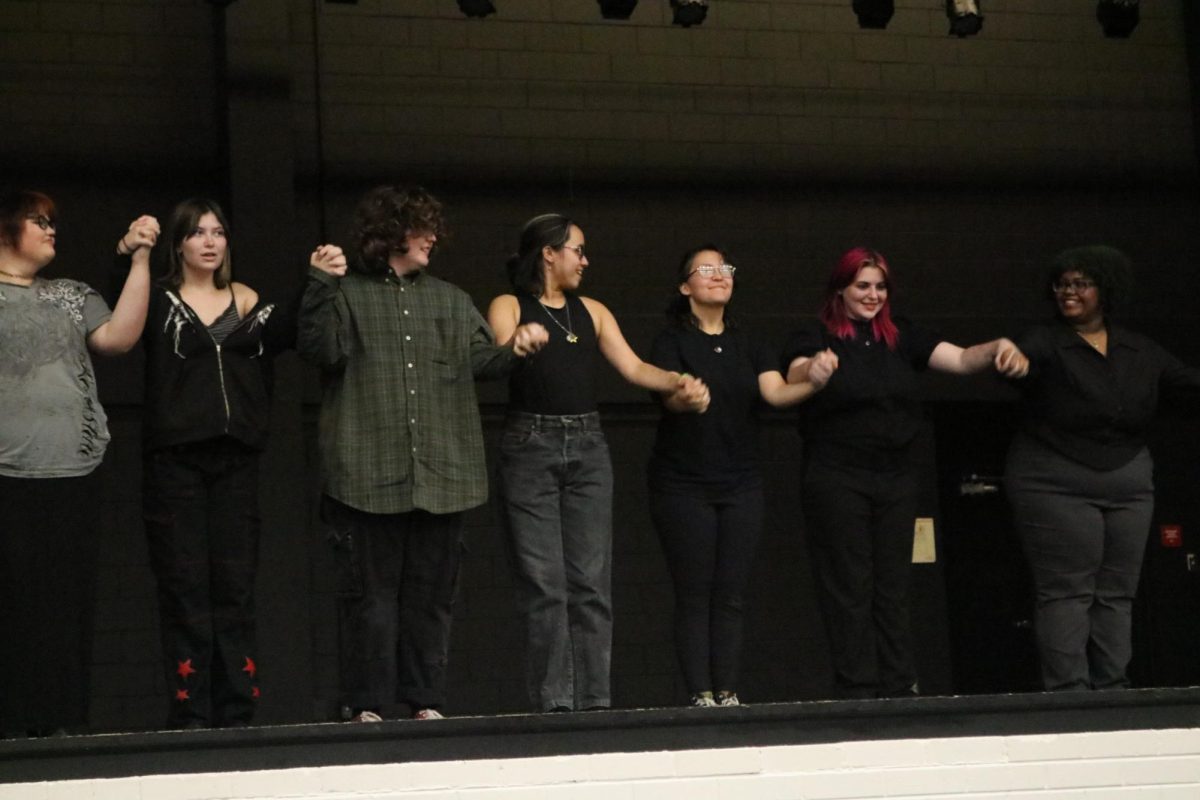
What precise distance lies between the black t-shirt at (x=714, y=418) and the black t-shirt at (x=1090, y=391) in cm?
73

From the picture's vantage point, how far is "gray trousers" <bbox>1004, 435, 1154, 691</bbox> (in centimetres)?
483

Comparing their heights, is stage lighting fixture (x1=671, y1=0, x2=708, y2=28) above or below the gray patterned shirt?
above

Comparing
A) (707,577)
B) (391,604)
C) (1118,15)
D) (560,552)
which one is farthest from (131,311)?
(1118,15)

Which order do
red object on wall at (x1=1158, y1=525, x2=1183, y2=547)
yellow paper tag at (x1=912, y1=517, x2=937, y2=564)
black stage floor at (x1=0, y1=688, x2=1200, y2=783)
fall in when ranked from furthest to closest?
red object on wall at (x1=1158, y1=525, x2=1183, y2=547) < yellow paper tag at (x1=912, y1=517, x2=937, y2=564) < black stage floor at (x1=0, y1=688, x2=1200, y2=783)

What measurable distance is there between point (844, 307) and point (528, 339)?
107cm

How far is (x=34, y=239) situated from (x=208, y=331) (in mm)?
473

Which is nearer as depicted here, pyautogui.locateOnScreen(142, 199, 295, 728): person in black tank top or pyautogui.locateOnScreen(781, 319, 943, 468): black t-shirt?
pyautogui.locateOnScreen(142, 199, 295, 728): person in black tank top

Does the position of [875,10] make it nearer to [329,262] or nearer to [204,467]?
[329,262]

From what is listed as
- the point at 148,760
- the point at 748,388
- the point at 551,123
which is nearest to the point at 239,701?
the point at 148,760

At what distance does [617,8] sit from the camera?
5.89 metres

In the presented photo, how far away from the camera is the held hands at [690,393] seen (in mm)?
4676

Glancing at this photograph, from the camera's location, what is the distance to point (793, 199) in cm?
686

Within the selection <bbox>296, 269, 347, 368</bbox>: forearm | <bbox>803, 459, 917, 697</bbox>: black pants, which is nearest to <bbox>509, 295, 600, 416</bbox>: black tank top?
<bbox>296, 269, 347, 368</bbox>: forearm

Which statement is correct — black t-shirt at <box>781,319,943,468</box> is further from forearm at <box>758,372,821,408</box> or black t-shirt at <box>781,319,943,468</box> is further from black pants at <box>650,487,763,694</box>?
black pants at <box>650,487,763,694</box>
